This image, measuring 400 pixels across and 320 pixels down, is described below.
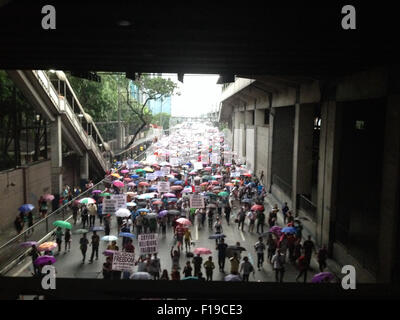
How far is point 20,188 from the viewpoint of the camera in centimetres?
2462

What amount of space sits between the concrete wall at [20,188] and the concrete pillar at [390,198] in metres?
18.6

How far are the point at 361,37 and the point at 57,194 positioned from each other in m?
23.0

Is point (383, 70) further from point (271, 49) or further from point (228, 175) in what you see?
point (228, 175)

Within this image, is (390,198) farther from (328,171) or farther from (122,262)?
(122,262)

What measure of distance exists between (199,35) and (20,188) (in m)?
18.6

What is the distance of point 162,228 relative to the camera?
68.3 ft

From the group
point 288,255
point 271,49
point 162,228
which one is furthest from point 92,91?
point 271,49

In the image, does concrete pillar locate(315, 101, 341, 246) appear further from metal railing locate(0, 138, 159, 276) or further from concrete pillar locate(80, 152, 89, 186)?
concrete pillar locate(80, 152, 89, 186)

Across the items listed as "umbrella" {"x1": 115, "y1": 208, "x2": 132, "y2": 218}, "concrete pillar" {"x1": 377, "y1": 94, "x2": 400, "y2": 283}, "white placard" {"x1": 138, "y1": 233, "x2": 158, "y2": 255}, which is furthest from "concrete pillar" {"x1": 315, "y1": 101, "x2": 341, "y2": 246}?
"umbrella" {"x1": 115, "y1": 208, "x2": 132, "y2": 218}

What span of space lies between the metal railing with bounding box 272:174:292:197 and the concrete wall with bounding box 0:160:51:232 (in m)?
17.0

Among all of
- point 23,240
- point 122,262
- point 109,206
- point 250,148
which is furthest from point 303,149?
point 250,148

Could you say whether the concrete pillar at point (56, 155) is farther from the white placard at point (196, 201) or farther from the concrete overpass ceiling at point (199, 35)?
the concrete overpass ceiling at point (199, 35)

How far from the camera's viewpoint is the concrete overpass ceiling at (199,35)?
8.28 m

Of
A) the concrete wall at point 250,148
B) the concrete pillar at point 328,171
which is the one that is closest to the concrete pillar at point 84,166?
the concrete wall at point 250,148
